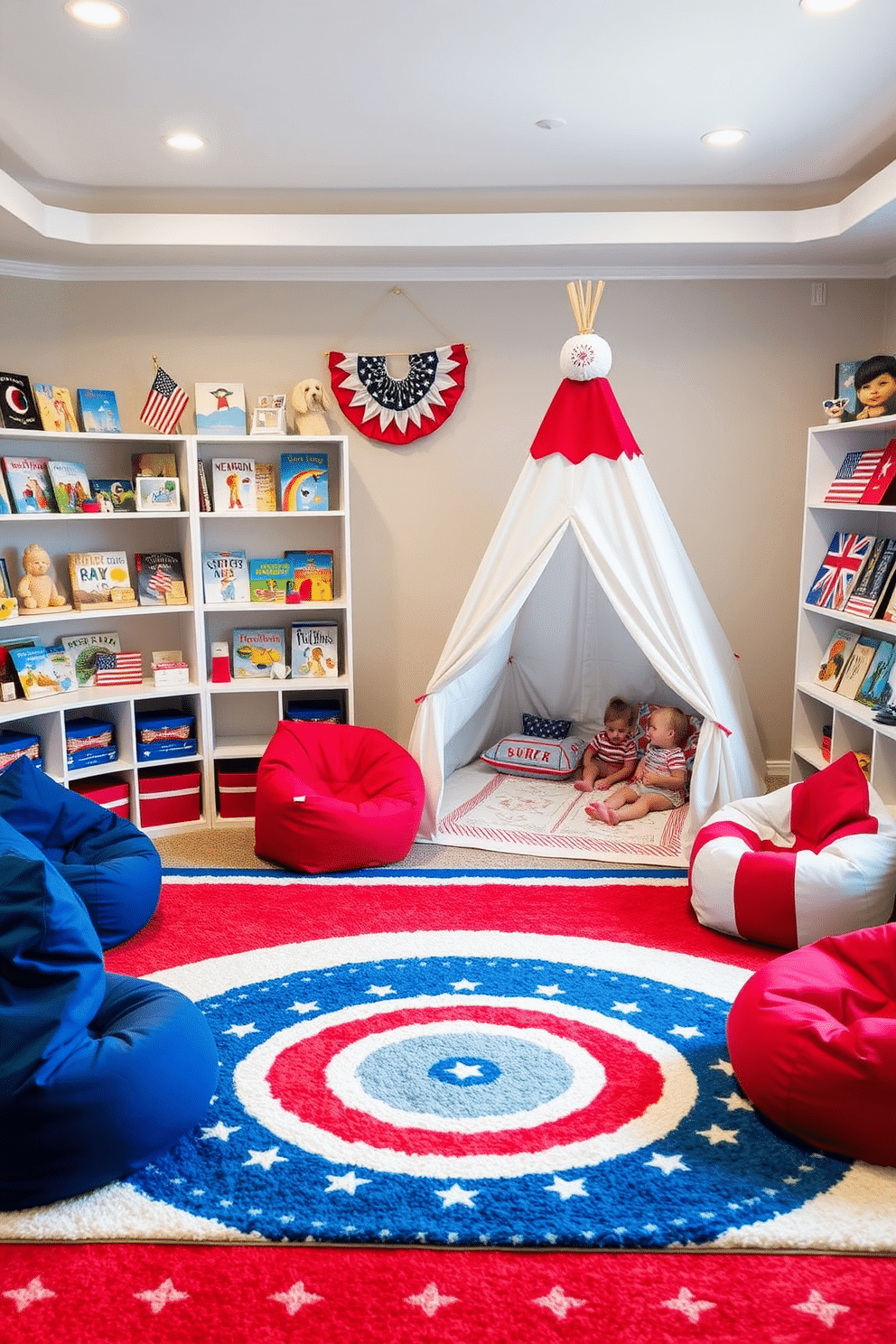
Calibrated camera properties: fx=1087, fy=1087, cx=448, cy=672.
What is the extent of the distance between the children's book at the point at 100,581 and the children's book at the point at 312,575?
0.70m

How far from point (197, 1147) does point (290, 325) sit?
3.60 m

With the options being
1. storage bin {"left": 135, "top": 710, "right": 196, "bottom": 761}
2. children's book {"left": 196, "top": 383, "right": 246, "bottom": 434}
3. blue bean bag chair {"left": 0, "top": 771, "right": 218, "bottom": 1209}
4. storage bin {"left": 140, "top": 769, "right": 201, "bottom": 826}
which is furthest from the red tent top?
blue bean bag chair {"left": 0, "top": 771, "right": 218, "bottom": 1209}

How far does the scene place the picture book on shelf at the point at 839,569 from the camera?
13.8 feet

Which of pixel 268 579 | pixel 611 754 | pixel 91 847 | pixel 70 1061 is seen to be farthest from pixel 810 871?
pixel 268 579

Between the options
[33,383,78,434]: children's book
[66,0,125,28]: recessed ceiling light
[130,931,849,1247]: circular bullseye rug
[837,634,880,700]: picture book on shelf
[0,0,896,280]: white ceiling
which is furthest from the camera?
[33,383,78,434]: children's book

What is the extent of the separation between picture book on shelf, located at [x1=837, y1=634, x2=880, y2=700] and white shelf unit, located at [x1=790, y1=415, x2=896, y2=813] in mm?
39

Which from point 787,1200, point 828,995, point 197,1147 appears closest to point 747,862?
point 828,995

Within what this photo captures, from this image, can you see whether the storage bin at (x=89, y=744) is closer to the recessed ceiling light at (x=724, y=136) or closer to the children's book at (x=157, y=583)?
the children's book at (x=157, y=583)

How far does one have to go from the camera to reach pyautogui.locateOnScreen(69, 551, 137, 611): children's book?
455 cm

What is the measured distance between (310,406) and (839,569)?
229 cm

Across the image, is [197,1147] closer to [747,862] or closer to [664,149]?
[747,862]

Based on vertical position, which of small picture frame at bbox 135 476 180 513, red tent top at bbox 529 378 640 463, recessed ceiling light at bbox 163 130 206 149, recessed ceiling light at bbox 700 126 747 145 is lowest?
small picture frame at bbox 135 476 180 513

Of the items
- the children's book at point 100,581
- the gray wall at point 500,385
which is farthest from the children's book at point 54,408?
the children's book at point 100,581

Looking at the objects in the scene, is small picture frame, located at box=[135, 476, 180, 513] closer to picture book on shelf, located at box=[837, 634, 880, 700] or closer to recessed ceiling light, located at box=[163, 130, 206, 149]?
recessed ceiling light, located at box=[163, 130, 206, 149]
